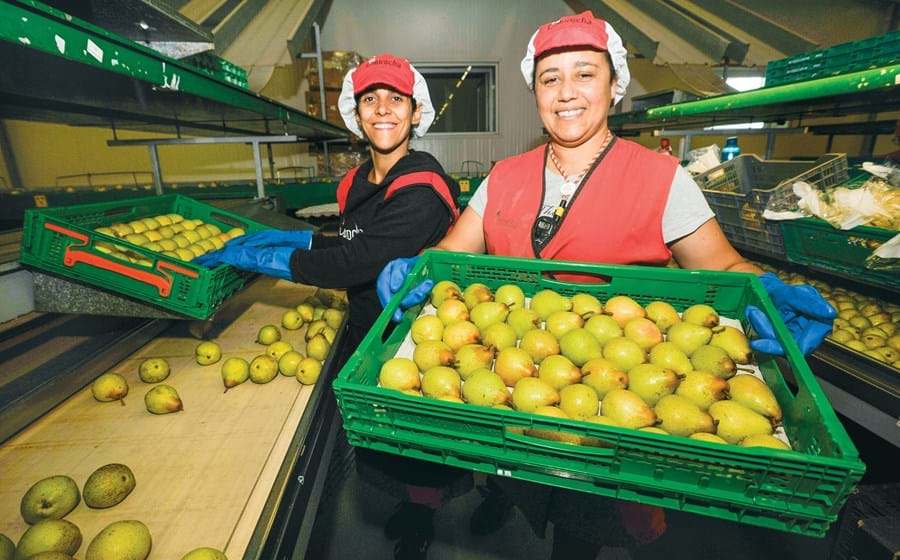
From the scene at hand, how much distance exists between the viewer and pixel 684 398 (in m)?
1.01

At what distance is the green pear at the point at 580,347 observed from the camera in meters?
1.23

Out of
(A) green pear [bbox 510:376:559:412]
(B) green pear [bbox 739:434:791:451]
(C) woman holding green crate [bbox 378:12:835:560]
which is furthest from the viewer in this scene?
(C) woman holding green crate [bbox 378:12:835:560]

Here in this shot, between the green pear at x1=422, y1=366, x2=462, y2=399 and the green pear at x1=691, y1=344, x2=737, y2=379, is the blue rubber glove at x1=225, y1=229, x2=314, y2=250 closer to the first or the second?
the green pear at x1=422, y1=366, x2=462, y2=399

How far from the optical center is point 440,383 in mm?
1097

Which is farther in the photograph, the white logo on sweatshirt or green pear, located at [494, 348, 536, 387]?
the white logo on sweatshirt

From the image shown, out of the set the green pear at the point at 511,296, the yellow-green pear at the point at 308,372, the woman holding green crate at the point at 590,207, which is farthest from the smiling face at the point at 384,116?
the yellow-green pear at the point at 308,372

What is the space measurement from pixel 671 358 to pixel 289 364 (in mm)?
1662

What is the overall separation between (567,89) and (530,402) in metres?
1.25

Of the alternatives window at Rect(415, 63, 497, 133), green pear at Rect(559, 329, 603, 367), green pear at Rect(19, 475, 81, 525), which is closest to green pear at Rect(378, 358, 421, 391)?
green pear at Rect(559, 329, 603, 367)

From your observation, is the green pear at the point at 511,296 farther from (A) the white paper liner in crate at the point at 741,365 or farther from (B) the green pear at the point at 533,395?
(B) the green pear at the point at 533,395

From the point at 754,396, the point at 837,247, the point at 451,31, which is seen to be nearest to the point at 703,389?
the point at 754,396

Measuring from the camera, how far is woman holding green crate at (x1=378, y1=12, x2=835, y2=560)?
58.8 inches

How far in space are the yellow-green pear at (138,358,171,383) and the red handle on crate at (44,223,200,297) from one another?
1.09 feet

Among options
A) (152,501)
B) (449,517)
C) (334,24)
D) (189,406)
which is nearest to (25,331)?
(189,406)
